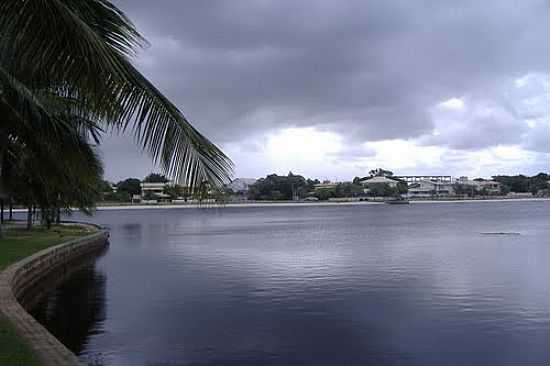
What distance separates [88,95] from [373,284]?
76.0 ft

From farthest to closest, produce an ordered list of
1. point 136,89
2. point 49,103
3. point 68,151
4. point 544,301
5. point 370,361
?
point 544,301 → point 370,361 → point 49,103 → point 68,151 → point 136,89

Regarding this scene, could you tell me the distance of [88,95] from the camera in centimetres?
604

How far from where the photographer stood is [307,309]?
21.6m

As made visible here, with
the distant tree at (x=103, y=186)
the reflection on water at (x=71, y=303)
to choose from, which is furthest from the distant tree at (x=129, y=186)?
the reflection on water at (x=71, y=303)

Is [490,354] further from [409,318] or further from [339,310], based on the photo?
[339,310]

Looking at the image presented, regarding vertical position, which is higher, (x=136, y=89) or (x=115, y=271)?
(x=136, y=89)

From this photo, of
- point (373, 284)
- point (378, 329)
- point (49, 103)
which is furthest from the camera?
point (373, 284)

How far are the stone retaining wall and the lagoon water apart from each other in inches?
49.5

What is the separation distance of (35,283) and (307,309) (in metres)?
11.6

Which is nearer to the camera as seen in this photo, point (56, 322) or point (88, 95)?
point (88, 95)

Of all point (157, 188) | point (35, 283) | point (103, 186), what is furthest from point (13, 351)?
point (103, 186)

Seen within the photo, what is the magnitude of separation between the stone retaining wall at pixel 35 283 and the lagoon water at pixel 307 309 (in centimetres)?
126

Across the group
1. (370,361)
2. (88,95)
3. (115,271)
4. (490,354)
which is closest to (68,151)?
(88,95)

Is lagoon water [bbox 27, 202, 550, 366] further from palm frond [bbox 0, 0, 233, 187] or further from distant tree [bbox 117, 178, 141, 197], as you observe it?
distant tree [bbox 117, 178, 141, 197]
